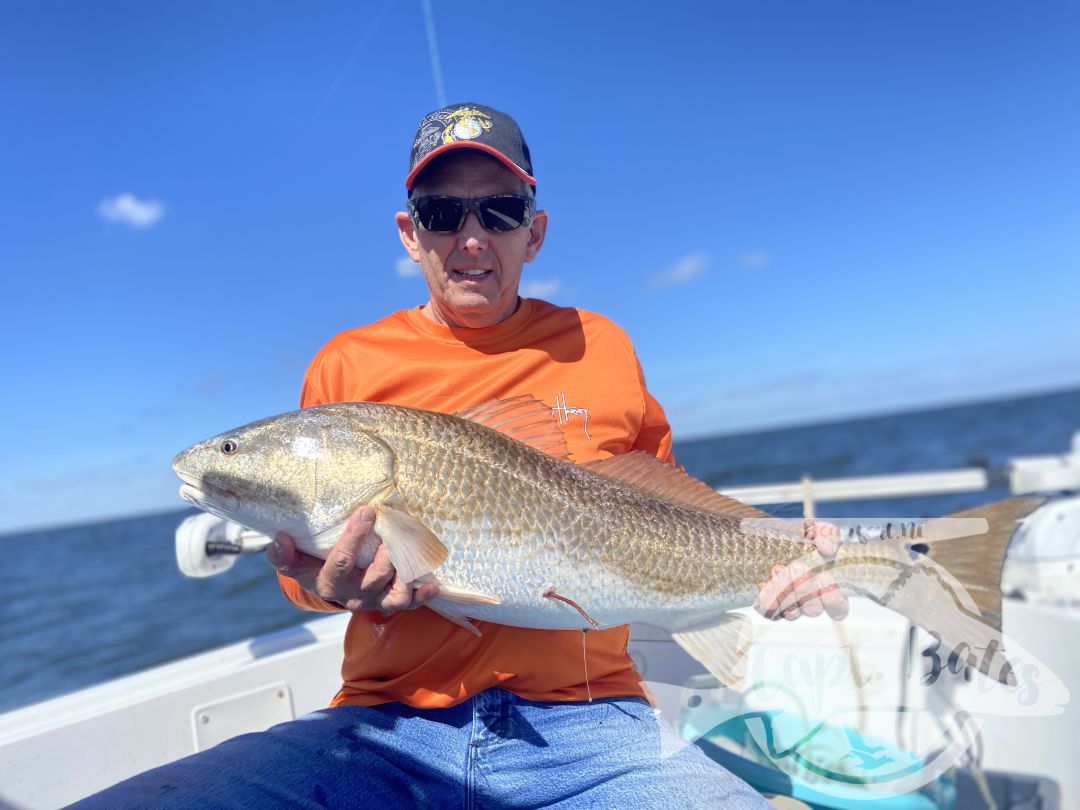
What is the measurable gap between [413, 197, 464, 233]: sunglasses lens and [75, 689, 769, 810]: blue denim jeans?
1878 mm

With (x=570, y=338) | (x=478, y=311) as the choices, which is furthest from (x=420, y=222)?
(x=570, y=338)

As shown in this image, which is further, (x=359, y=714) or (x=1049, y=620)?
(x=1049, y=620)

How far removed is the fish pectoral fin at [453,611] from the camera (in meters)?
2.38

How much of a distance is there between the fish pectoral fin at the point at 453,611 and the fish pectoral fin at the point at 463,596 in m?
0.06

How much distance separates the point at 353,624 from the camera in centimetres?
267

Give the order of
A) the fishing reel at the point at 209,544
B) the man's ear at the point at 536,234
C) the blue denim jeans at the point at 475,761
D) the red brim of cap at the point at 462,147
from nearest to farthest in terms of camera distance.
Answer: the blue denim jeans at the point at 475,761 → the red brim of cap at the point at 462,147 → the man's ear at the point at 536,234 → the fishing reel at the point at 209,544

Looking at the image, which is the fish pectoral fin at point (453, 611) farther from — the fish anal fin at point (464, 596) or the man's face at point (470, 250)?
the man's face at point (470, 250)

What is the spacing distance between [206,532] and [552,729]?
2240 millimetres

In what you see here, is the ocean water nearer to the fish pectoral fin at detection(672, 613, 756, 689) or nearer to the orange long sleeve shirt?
the fish pectoral fin at detection(672, 613, 756, 689)

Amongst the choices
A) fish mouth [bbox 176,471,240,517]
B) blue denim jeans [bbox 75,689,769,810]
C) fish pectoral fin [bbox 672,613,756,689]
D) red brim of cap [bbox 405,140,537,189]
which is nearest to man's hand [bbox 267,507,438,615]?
fish mouth [bbox 176,471,240,517]

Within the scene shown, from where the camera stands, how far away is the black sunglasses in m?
2.89

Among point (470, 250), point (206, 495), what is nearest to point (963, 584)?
point (470, 250)

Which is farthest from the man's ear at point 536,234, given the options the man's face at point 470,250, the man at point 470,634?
the man's face at point 470,250

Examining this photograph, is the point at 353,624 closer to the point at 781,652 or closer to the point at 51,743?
the point at 51,743
